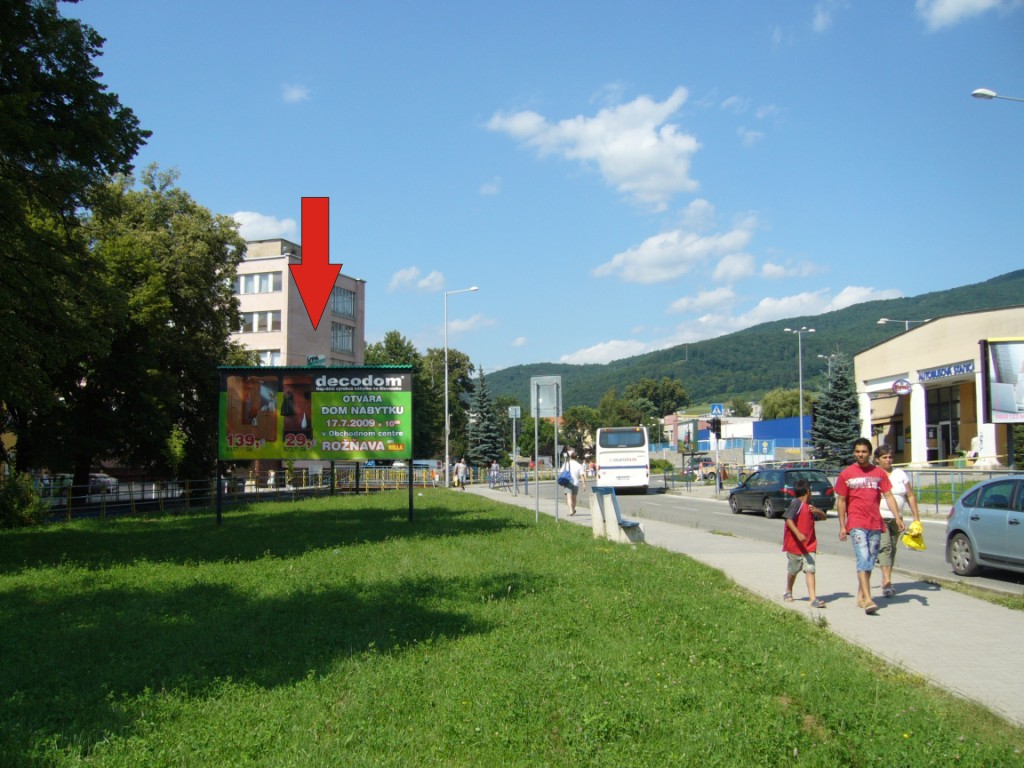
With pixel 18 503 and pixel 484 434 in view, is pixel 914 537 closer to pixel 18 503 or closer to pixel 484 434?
pixel 18 503

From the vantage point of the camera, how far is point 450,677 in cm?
633

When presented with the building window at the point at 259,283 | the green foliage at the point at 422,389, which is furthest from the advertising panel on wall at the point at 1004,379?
the green foliage at the point at 422,389

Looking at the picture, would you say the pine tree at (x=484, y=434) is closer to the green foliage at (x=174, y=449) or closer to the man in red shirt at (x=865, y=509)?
the green foliage at (x=174, y=449)

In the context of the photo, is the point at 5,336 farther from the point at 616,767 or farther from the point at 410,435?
the point at 616,767

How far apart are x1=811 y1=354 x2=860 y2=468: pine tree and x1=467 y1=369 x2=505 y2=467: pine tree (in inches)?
1298

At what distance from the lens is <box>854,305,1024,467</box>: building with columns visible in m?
33.7

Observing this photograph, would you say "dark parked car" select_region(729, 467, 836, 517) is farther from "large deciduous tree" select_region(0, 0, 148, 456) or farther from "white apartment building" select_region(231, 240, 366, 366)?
"white apartment building" select_region(231, 240, 366, 366)

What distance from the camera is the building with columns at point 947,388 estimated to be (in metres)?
33.7

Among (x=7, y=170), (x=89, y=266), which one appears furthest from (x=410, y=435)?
(x=7, y=170)

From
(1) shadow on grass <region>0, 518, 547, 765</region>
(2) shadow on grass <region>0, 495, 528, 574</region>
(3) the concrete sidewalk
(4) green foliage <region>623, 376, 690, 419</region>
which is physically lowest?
(2) shadow on grass <region>0, 495, 528, 574</region>

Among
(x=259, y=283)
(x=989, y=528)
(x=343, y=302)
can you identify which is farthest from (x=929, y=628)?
(x=343, y=302)

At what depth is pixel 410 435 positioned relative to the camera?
20.1 metres

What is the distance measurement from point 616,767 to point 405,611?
179 inches

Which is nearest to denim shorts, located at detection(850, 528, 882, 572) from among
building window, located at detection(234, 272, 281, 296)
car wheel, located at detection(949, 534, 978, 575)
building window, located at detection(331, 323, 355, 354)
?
car wheel, located at detection(949, 534, 978, 575)
